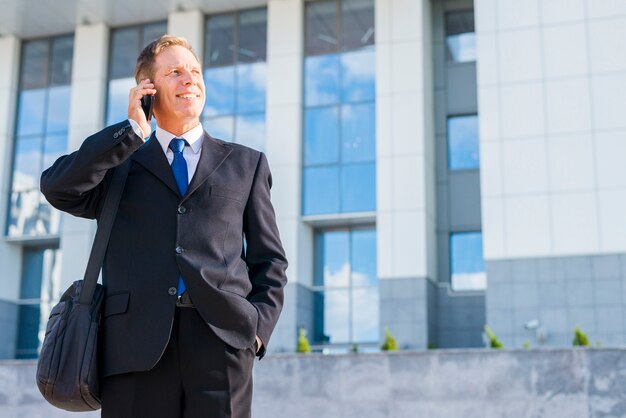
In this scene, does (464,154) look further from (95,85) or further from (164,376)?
(164,376)

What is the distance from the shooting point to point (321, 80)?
24.1 m

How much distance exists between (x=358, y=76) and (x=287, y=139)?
2541 millimetres

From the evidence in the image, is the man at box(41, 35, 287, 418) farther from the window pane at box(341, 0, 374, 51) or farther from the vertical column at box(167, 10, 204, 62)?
the vertical column at box(167, 10, 204, 62)

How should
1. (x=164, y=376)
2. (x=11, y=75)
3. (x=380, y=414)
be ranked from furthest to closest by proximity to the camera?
(x=11, y=75) < (x=380, y=414) < (x=164, y=376)

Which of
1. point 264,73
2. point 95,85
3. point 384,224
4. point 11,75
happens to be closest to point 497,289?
point 384,224

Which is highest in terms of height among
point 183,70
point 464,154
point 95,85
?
point 95,85

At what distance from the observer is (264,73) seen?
24719 mm

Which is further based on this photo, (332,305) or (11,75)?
(11,75)

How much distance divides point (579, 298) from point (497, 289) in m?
1.86

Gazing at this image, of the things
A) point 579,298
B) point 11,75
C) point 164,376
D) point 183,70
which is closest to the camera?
point 164,376

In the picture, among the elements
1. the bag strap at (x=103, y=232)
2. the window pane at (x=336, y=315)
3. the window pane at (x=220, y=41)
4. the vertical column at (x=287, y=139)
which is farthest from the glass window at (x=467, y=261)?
the bag strap at (x=103, y=232)

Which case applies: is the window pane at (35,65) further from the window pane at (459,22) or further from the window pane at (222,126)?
the window pane at (459,22)

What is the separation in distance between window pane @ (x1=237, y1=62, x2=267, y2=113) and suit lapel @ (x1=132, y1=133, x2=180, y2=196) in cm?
2140

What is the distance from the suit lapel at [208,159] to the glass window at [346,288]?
66.0 ft
